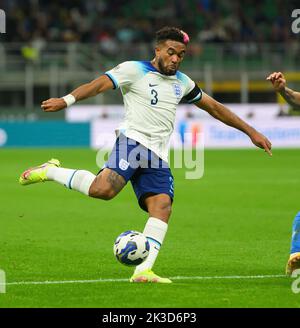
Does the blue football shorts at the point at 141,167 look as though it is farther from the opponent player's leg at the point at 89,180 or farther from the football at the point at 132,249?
the football at the point at 132,249

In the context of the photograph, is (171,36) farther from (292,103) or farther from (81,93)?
(292,103)

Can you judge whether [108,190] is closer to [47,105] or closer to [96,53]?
[47,105]

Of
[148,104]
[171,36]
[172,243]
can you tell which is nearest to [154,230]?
[148,104]

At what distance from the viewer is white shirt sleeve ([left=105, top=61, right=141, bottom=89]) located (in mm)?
9289

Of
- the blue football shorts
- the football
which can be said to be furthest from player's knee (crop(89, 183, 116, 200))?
the football

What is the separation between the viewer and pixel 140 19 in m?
40.9

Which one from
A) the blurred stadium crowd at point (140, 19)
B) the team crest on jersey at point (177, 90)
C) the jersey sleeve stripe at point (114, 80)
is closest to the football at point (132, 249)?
the jersey sleeve stripe at point (114, 80)

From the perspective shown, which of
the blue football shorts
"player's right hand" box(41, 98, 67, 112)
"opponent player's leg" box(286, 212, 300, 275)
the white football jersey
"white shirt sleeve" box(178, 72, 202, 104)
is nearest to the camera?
"player's right hand" box(41, 98, 67, 112)

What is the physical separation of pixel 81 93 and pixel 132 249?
1.52 m

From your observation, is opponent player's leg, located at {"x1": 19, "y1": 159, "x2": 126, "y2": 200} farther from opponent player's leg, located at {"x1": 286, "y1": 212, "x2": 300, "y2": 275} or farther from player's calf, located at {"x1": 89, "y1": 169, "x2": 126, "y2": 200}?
opponent player's leg, located at {"x1": 286, "y1": 212, "x2": 300, "y2": 275}

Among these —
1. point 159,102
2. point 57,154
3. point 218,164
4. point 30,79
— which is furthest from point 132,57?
point 159,102

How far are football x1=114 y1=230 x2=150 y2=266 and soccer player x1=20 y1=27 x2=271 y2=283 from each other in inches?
17.7

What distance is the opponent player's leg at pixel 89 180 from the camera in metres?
9.30
